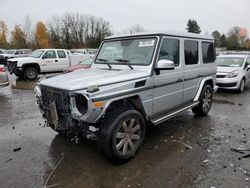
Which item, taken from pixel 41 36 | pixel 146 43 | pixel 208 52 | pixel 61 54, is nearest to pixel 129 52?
pixel 146 43

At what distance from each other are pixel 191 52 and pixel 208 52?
41.0 inches

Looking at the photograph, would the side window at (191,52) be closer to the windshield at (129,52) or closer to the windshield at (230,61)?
the windshield at (129,52)

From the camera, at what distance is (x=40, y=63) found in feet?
47.2

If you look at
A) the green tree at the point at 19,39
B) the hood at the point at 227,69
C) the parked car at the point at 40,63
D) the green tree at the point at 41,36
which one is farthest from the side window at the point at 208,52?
the green tree at the point at 19,39

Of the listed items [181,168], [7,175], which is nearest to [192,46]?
[181,168]

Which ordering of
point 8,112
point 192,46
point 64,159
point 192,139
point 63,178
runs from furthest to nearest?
point 8,112 < point 192,46 < point 192,139 < point 64,159 < point 63,178

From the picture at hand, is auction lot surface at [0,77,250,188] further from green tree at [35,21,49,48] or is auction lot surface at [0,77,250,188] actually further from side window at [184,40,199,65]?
green tree at [35,21,49,48]

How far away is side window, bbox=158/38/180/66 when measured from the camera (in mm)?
4363

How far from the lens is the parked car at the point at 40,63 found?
45.2 feet

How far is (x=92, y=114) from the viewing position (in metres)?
3.23

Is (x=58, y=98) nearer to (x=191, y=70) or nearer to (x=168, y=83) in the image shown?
(x=168, y=83)

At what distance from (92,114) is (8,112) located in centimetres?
491

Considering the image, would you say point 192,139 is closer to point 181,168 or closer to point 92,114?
point 181,168

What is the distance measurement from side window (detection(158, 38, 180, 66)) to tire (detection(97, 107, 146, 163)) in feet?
4.34
